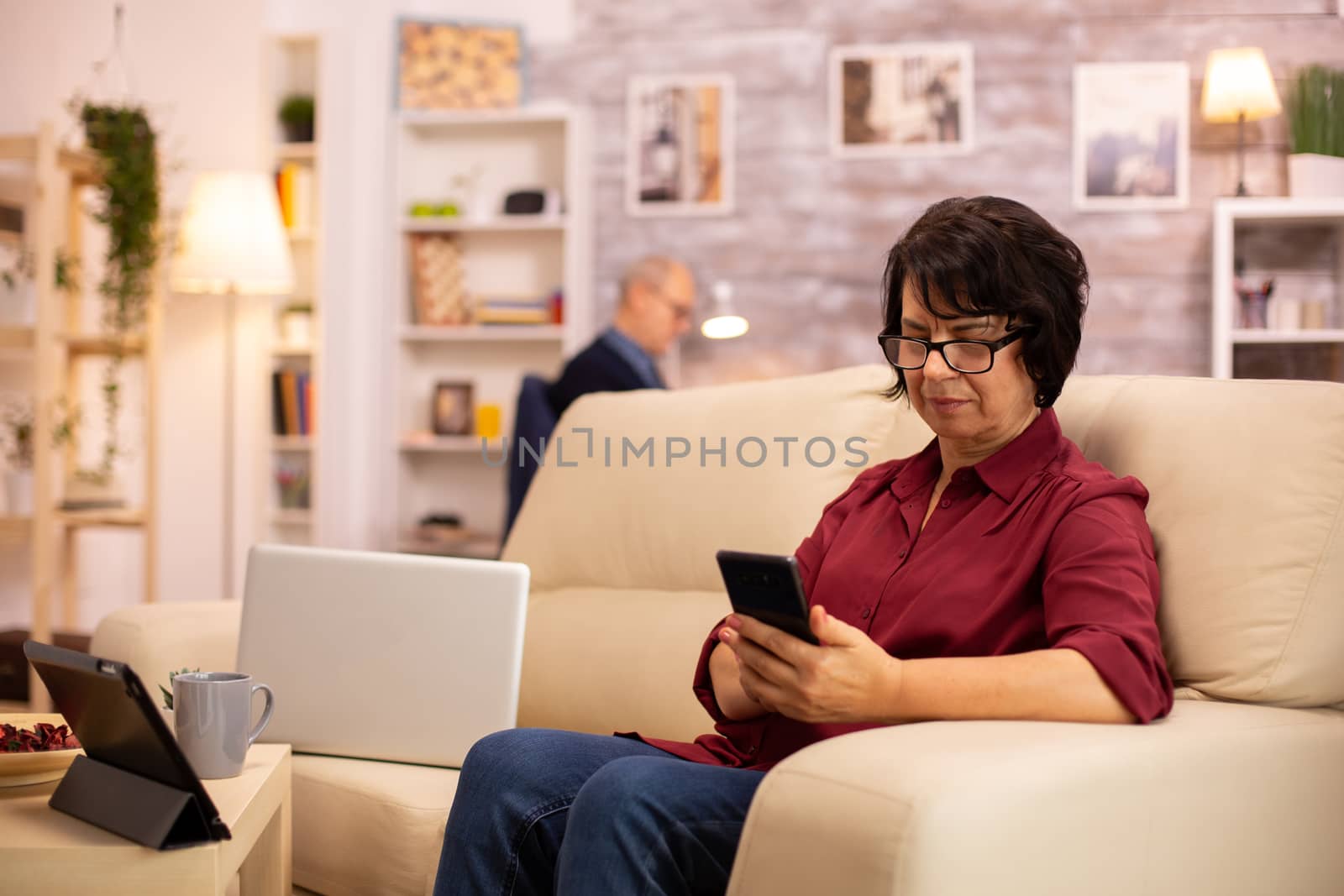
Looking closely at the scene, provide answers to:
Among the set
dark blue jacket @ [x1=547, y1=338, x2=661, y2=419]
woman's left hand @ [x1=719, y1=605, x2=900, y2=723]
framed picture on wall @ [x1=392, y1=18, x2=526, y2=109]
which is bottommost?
woman's left hand @ [x1=719, y1=605, x2=900, y2=723]

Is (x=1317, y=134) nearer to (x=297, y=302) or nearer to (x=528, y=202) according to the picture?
(x=528, y=202)

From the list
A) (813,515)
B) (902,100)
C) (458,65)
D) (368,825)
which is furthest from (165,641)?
(902,100)

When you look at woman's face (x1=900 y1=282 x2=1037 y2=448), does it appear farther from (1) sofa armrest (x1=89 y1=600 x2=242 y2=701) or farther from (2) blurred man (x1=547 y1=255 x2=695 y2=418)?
(2) blurred man (x1=547 y1=255 x2=695 y2=418)

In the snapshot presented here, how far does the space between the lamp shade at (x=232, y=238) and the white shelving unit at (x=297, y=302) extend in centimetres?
26

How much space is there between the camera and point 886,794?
3.18 feet

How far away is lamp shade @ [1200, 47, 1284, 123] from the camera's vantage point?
404 centimetres

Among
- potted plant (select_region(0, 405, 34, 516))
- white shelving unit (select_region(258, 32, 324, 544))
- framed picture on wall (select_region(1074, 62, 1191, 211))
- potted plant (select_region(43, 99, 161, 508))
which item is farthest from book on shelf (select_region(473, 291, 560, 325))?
framed picture on wall (select_region(1074, 62, 1191, 211))

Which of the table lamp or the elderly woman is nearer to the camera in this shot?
the elderly woman

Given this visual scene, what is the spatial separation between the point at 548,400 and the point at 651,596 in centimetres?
178

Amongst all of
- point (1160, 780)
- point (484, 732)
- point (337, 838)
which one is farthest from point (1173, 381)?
point (337, 838)

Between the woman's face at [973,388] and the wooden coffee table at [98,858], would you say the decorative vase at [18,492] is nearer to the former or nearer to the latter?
the wooden coffee table at [98,858]

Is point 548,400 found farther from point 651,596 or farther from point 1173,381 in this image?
point 1173,381

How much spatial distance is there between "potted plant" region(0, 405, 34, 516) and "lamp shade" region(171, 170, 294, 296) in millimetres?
657

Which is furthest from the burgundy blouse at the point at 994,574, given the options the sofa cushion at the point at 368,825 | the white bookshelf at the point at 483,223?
the white bookshelf at the point at 483,223
